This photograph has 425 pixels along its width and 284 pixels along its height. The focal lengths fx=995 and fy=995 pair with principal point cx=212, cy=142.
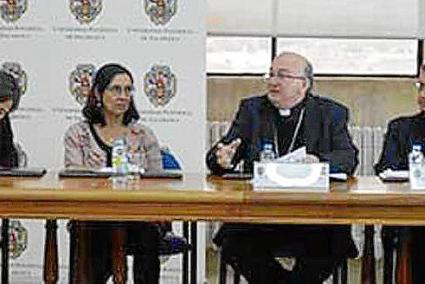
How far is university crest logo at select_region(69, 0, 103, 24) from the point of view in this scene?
5376 mm

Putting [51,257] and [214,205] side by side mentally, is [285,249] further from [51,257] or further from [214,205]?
[51,257]

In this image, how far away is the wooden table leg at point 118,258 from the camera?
3735 mm

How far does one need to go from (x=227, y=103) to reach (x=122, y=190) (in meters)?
3.66

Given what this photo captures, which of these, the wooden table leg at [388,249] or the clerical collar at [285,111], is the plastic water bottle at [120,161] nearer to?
the clerical collar at [285,111]

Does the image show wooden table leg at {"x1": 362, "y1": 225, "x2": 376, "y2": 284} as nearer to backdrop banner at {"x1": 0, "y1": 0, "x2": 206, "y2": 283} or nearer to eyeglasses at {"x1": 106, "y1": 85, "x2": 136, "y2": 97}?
eyeglasses at {"x1": 106, "y1": 85, "x2": 136, "y2": 97}

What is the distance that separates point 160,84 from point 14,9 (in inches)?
34.9

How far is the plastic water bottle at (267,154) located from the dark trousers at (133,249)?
1.80ft

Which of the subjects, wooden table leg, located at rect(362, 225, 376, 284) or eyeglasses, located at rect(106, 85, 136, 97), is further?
eyeglasses, located at rect(106, 85, 136, 97)

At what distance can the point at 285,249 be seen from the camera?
13.1ft

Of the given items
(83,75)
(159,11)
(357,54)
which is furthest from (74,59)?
(357,54)

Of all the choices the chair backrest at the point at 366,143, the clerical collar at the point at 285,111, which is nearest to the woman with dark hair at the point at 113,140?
the clerical collar at the point at 285,111

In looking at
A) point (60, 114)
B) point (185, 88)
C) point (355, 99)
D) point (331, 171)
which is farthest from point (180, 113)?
point (355, 99)

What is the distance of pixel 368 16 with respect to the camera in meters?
6.92

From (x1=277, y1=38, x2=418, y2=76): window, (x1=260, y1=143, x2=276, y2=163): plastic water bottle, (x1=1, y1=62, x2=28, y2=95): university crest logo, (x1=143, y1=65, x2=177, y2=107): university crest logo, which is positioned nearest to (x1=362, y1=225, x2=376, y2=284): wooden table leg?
(x1=260, y1=143, x2=276, y2=163): plastic water bottle
